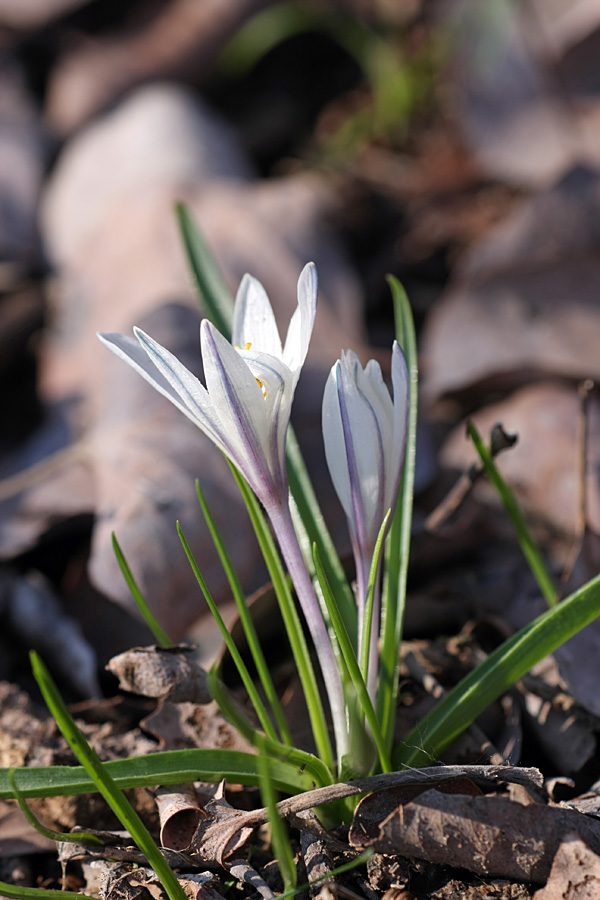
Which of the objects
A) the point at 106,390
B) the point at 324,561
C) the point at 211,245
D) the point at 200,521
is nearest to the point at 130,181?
the point at 211,245

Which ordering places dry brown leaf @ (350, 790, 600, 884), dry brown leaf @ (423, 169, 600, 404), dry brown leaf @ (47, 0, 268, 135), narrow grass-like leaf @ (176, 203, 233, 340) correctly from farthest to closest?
dry brown leaf @ (47, 0, 268, 135), dry brown leaf @ (423, 169, 600, 404), narrow grass-like leaf @ (176, 203, 233, 340), dry brown leaf @ (350, 790, 600, 884)

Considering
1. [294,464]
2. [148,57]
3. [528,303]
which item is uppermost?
[148,57]

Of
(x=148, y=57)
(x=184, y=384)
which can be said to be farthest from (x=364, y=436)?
(x=148, y=57)

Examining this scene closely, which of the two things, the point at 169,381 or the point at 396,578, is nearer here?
the point at 169,381

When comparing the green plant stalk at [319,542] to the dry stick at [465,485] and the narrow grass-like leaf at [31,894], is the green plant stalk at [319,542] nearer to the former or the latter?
the dry stick at [465,485]

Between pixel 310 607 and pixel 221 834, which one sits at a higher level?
pixel 310 607

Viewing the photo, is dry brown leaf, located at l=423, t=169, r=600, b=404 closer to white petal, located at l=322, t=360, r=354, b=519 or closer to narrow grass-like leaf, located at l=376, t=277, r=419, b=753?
narrow grass-like leaf, located at l=376, t=277, r=419, b=753

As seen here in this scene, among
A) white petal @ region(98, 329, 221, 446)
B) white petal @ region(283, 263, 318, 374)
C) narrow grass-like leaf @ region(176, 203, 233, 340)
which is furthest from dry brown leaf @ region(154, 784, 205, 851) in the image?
narrow grass-like leaf @ region(176, 203, 233, 340)

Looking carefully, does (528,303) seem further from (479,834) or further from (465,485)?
(479,834)
